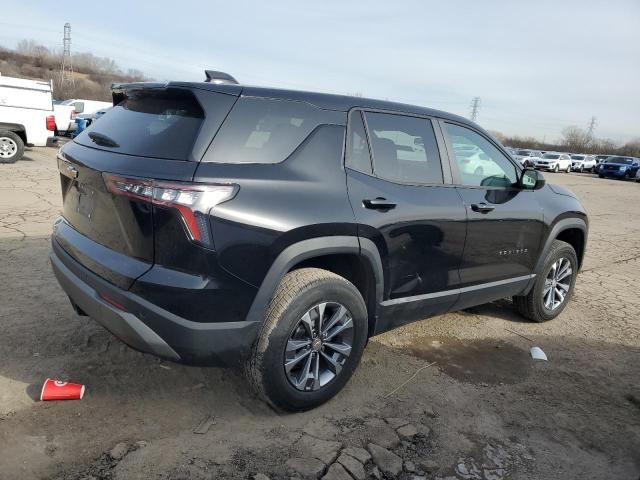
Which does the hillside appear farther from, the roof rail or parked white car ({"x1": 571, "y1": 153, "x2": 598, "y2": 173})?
the roof rail

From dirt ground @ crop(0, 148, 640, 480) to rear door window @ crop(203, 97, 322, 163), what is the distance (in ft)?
4.87

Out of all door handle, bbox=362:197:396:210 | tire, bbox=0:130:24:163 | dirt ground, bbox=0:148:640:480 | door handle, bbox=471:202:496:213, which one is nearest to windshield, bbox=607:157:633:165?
dirt ground, bbox=0:148:640:480

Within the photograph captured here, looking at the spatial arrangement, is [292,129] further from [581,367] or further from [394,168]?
[581,367]

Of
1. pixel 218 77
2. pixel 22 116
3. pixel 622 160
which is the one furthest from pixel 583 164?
pixel 218 77

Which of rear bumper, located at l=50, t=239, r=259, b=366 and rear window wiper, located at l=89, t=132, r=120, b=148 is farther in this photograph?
rear window wiper, located at l=89, t=132, r=120, b=148

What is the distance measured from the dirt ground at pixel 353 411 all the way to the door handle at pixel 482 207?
1.16 m

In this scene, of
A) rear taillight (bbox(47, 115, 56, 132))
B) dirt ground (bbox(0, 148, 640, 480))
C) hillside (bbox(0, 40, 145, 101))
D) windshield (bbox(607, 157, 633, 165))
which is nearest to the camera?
dirt ground (bbox(0, 148, 640, 480))

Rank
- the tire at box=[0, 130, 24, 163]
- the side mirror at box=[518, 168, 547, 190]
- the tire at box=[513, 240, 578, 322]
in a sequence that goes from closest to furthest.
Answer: the side mirror at box=[518, 168, 547, 190]
the tire at box=[513, 240, 578, 322]
the tire at box=[0, 130, 24, 163]

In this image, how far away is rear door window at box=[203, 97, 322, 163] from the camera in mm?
2531

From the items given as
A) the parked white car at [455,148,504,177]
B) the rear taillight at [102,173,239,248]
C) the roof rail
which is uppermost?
the roof rail

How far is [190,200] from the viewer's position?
2.35 metres

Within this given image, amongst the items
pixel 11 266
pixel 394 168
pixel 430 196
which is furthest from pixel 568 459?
pixel 11 266

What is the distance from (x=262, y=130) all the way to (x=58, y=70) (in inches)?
3341

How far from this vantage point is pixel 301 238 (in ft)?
8.74
